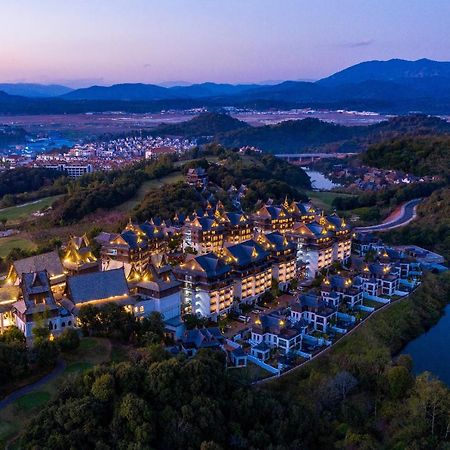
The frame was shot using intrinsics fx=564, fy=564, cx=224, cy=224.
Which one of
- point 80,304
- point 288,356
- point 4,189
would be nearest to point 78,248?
point 80,304

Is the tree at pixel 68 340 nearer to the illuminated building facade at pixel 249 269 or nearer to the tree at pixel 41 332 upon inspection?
the tree at pixel 41 332

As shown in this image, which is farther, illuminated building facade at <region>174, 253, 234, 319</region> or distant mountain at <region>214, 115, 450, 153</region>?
distant mountain at <region>214, 115, 450, 153</region>

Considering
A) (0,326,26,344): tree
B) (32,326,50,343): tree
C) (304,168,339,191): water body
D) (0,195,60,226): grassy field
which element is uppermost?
(32,326,50,343): tree

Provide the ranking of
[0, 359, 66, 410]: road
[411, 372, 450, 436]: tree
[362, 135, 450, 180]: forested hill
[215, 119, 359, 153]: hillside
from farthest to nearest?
[215, 119, 359, 153]: hillside, [362, 135, 450, 180]: forested hill, [411, 372, 450, 436]: tree, [0, 359, 66, 410]: road

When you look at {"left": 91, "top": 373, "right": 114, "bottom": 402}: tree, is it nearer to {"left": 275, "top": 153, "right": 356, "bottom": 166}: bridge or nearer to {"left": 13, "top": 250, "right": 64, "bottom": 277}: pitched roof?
{"left": 13, "top": 250, "right": 64, "bottom": 277}: pitched roof

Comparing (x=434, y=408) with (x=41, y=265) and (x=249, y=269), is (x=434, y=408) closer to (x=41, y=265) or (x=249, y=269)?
(x=249, y=269)

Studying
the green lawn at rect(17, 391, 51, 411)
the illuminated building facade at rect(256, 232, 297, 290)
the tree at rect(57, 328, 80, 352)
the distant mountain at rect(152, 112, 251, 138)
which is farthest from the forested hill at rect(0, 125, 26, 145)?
the green lawn at rect(17, 391, 51, 411)

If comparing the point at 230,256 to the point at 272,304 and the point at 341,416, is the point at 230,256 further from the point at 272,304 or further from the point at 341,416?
the point at 341,416
